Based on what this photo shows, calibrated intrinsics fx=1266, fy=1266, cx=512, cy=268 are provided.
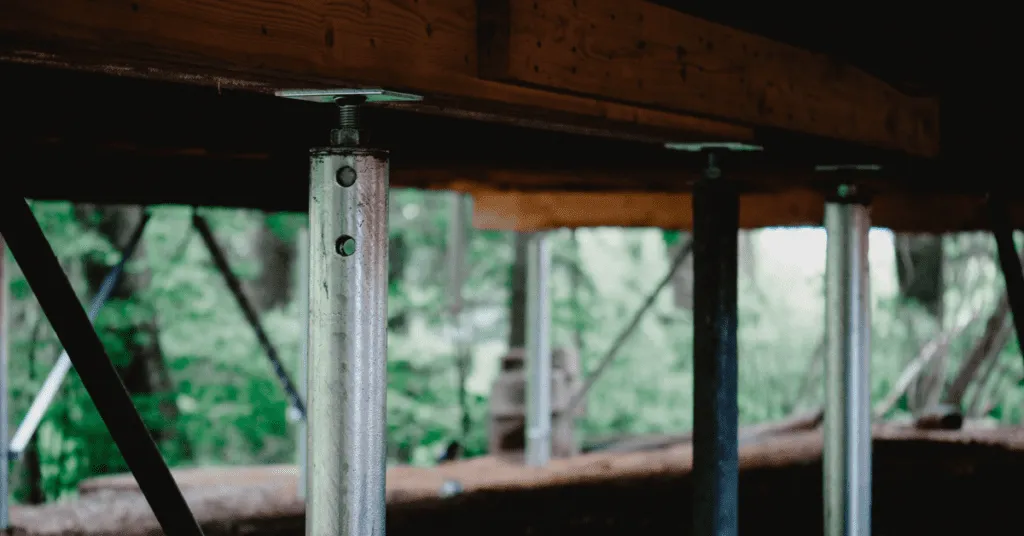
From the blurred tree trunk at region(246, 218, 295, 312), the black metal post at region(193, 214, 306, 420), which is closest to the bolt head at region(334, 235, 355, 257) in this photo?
the black metal post at region(193, 214, 306, 420)

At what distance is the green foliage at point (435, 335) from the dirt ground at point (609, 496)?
345 cm

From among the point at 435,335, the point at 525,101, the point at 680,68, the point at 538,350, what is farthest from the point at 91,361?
the point at 435,335

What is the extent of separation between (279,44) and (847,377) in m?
4.27

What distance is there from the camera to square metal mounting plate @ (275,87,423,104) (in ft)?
11.8

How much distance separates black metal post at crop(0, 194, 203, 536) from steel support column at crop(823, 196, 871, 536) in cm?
373

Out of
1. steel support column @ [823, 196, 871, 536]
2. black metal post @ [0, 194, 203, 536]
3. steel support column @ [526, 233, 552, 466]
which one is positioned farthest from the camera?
steel support column @ [526, 233, 552, 466]

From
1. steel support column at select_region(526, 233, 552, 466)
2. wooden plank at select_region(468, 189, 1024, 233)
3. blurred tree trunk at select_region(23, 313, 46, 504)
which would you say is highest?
wooden plank at select_region(468, 189, 1024, 233)

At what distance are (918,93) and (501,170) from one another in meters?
2.66

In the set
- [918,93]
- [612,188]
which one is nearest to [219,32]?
[918,93]

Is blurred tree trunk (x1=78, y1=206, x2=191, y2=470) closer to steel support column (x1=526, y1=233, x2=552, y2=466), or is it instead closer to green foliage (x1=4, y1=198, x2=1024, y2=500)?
green foliage (x1=4, y1=198, x2=1024, y2=500)

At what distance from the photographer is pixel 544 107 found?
419 cm

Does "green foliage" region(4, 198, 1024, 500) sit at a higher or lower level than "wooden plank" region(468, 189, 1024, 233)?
lower

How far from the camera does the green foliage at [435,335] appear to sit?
14.4 metres

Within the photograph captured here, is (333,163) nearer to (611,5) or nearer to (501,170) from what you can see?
(611,5)
